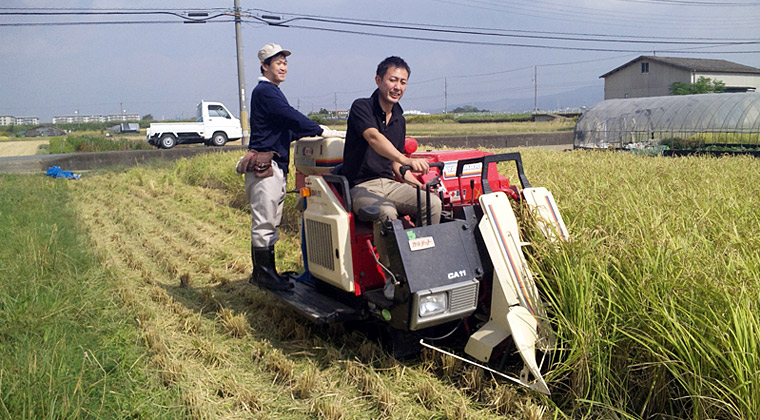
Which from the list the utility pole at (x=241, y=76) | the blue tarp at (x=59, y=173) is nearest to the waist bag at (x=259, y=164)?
the blue tarp at (x=59, y=173)

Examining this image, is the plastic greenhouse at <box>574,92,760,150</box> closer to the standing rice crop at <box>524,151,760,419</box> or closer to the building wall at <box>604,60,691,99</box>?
the standing rice crop at <box>524,151,760,419</box>

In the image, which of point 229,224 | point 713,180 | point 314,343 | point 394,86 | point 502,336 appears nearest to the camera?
point 502,336

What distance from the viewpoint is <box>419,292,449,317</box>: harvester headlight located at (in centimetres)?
333

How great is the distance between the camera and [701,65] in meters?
49.2

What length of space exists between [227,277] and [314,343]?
2.31 meters

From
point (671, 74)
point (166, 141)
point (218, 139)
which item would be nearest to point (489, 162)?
point (166, 141)

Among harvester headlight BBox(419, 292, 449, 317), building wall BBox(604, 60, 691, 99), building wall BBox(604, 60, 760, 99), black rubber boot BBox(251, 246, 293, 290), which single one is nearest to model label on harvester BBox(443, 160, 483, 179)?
harvester headlight BBox(419, 292, 449, 317)

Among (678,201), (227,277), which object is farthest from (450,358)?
(227,277)

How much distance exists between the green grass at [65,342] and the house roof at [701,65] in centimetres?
5110

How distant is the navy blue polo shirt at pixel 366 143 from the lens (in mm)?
4031

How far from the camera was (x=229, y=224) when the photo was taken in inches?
355

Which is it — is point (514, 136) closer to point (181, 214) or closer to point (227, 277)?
point (181, 214)

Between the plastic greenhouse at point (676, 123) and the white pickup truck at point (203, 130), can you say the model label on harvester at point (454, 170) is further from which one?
the white pickup truck at point (203, 130)

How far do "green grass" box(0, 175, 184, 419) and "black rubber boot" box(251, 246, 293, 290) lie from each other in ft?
3.29
